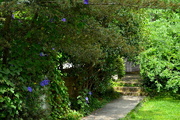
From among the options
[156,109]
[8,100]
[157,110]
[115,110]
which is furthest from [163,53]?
[8,100]

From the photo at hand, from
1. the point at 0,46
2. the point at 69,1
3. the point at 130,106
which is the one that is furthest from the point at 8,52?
the point at 130,106

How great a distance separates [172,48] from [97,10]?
23.5ft

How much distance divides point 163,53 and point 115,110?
326 cm

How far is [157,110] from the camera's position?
8.64 metres

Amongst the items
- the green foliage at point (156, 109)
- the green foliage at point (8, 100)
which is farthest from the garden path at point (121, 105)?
the green foliage at point (8, 100)

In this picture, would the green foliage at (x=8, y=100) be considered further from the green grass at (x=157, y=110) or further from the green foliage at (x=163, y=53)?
the green foliage at (x=163, y=53)

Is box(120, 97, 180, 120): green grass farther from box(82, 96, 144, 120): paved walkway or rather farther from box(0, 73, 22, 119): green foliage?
box(0, 73, 22, 119): green foliage

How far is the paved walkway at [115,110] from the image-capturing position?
756 centimetres

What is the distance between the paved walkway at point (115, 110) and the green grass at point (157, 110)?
0.26 metres

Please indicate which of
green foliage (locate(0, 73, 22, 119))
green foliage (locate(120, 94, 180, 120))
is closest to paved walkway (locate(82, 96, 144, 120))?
green foliage (locate(120, 94, 180, 120))

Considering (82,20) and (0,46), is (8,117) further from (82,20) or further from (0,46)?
(82,20)

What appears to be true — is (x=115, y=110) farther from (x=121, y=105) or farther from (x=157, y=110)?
(x=157, y=110)

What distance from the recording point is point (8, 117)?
13.3ft

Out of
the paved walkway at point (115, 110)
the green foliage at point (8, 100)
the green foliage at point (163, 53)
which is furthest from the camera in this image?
the green foliage at point (163, 53)
